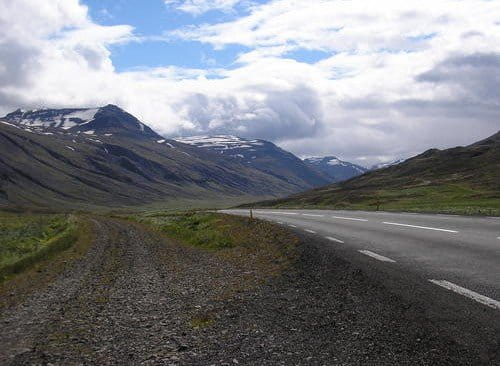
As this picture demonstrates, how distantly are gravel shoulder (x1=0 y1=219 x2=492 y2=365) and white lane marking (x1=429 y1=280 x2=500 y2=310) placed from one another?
1111 millimetres

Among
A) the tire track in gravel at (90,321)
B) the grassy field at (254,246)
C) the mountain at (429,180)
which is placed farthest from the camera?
the mountain at (429,180)

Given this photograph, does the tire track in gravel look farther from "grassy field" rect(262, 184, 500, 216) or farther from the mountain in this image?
the mountain

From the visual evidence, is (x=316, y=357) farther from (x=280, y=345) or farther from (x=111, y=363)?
(x=111, y=363)

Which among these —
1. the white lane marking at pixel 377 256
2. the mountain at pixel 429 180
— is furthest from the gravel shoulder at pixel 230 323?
the mountain at pixel 429 180

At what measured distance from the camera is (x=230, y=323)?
853 centimetres

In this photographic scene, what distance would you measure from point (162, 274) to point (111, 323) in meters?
6.14

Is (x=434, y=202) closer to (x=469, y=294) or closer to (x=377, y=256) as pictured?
(x=377, y=256)

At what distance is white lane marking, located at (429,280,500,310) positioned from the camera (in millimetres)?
7936

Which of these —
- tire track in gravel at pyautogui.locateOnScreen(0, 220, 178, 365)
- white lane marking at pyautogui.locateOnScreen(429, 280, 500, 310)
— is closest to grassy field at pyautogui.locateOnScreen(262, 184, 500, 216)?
white lane marking at pyautogui.locateOnScreen(429, 280, 500, 310)

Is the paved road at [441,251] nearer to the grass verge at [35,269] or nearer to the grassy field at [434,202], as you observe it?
the grass verge at [35,269]

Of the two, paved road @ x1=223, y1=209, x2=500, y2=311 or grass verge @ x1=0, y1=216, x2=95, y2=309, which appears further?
grass verge @ x1=0, y1=216, x2=95, y2=309

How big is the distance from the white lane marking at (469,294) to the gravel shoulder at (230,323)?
1111mm

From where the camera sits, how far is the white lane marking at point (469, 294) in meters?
7.94

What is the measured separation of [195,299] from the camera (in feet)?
35.7
